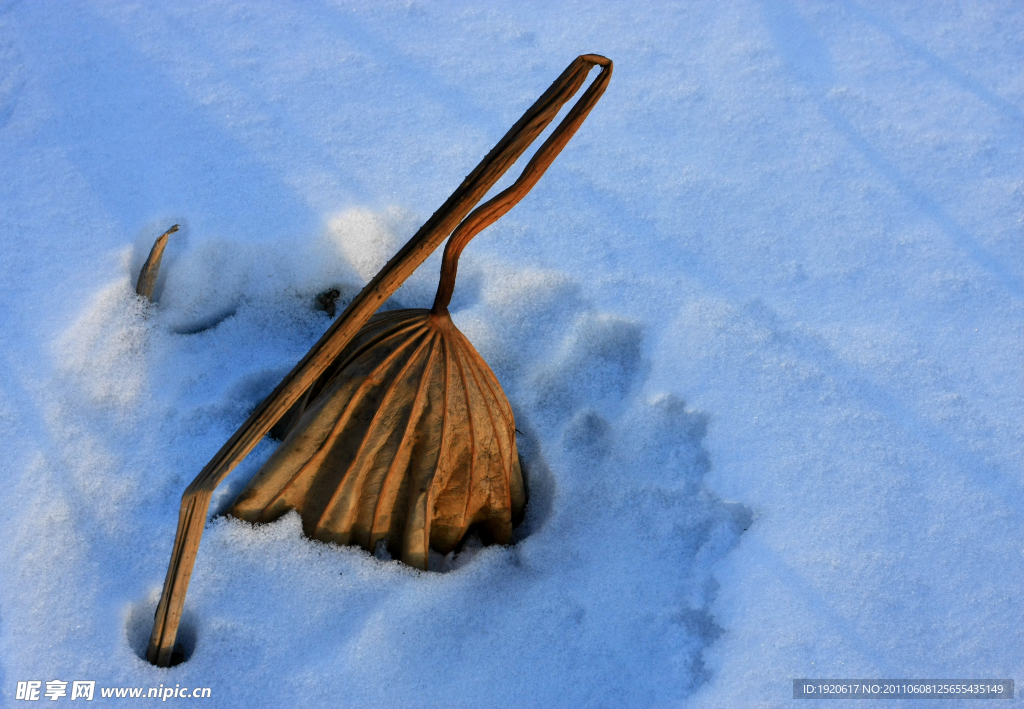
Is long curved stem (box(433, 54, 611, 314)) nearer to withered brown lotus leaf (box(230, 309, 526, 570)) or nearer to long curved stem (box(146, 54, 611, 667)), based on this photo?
long curved stem (box(146, 54, 611, 667))

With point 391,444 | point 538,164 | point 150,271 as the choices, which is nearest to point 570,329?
point 391,444

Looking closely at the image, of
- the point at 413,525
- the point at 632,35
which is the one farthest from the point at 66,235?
the point at 632,35

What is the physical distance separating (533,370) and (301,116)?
833 millimetres

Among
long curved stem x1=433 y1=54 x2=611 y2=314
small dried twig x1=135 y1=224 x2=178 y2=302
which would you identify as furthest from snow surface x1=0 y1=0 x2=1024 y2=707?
long curved stem x1=433 y1=54 x2=611 y2=314

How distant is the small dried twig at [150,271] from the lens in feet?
5.30

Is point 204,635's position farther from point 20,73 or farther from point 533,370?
point 20,73

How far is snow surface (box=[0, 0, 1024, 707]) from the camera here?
130 cm

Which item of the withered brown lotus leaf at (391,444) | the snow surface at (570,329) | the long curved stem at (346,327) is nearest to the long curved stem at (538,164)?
the long curved stem at (346,327)

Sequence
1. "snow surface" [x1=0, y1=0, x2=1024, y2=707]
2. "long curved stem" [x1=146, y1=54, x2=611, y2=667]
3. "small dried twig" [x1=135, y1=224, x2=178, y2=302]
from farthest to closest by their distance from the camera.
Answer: "small dried twig" [x1=135, y1=224, x2=178, y2=302]
"snow surface" [x1=0, y1=0, x2=1024, y2=707]
"long curved stem" [x1=146, y1=54, x2=611, y2=667]

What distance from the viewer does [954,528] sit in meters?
1.42

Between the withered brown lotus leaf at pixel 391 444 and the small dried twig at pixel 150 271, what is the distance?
482 millimetres

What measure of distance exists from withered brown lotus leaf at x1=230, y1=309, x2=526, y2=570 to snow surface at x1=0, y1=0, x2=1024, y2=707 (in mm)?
62

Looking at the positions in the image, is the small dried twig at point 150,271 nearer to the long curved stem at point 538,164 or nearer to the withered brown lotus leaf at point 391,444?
the withered brown lotus leaf at point 391,444

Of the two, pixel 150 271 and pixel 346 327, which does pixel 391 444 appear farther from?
→ pixel 150 271
